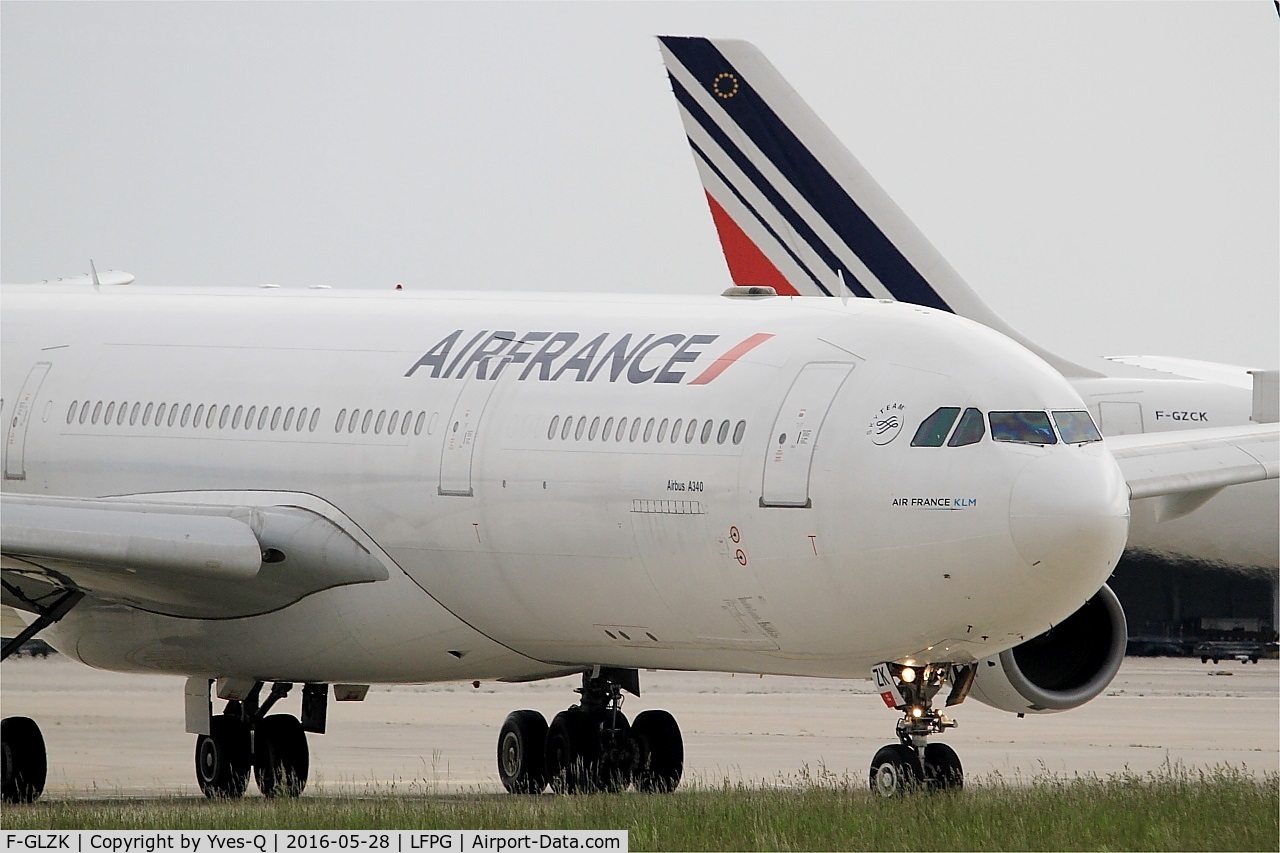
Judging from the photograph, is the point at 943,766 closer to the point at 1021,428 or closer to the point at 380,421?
the point at 1021,428

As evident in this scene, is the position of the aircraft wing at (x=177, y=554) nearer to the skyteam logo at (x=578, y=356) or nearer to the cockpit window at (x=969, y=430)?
the skyteam logo at (x=578, y=356)

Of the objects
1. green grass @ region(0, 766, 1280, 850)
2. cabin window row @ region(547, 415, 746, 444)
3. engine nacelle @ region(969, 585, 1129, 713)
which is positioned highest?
cabin window row @ region(547, 415, 746, 444)

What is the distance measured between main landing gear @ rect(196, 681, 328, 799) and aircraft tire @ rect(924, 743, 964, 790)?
20.5 ft

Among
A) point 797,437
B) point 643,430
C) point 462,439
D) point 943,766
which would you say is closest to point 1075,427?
point 797,437

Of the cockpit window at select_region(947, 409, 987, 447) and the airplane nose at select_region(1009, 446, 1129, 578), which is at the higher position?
the cockpit window at select_region(947, 409, 987, 447)

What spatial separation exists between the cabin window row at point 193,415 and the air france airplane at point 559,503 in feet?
0.09

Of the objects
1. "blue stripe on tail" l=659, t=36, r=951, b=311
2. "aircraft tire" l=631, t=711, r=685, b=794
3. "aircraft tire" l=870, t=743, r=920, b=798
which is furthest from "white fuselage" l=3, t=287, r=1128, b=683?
"blue stripe on tail" l=659, t=36, r=951, b=311

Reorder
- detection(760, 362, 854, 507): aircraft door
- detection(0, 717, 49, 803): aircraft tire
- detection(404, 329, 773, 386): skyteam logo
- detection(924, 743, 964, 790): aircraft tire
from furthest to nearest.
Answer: detection(0, 717, 49, 803): aircraft tire
detection(404, 329, 773, 386): skyteam logo
detection(924, 743, 964, 790): aircraft tire
detection(760, 362, 854, 507): aircraft door

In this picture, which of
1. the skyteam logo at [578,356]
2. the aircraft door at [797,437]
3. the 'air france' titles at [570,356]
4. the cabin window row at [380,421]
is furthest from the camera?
the cabin window row at [380,421]

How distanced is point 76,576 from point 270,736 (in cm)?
287

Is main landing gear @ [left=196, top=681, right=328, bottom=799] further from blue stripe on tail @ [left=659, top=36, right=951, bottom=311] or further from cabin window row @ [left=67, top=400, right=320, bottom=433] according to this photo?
blue stripe on tail @ [left=659, top=36, right=951, bottom=311]

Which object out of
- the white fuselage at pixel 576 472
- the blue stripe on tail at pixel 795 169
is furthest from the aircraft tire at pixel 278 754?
the blue stripe on tail at pixel 795 169

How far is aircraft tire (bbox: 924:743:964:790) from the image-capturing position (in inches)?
704

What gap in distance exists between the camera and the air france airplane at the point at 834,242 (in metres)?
30.5
